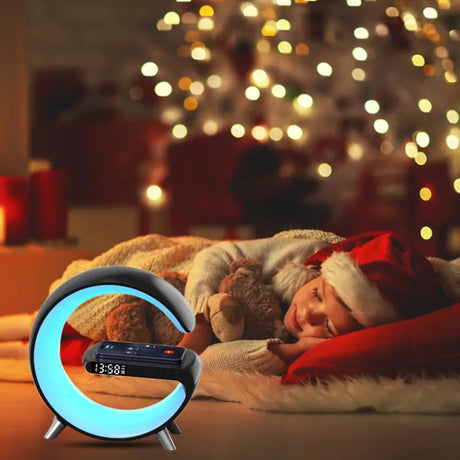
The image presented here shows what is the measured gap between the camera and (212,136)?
358cm

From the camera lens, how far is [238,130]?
3826 mm

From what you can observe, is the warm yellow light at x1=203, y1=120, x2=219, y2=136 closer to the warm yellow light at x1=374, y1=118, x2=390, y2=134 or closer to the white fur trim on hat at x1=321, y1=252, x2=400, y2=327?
the warm yellow light at x1=374, y1=118, x2=390, y2=134

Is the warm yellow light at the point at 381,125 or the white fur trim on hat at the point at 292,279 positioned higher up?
the warm yellow light at the point at 381,125

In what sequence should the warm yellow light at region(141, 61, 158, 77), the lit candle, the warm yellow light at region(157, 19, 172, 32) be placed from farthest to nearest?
the warm yellow light at region(157, 19, 172, 32) → the warm yellow light at region(141, 61, 158, 77) → the lit candle

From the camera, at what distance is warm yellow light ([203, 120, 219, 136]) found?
391cm

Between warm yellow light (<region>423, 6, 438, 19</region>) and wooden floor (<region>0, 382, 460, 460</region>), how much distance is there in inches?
111

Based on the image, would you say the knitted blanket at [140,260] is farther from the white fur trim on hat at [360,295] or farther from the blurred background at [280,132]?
the blurred background at [280,132]

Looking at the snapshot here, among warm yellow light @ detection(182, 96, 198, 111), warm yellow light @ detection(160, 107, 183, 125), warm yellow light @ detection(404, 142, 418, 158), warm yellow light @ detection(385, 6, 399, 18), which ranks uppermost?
warm yellow light @ detection(385, 6, 399, 18)

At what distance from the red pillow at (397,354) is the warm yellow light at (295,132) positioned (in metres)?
2.51

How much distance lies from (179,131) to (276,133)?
0.46 metres

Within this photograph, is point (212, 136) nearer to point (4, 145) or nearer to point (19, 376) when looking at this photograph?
point (4, 145)

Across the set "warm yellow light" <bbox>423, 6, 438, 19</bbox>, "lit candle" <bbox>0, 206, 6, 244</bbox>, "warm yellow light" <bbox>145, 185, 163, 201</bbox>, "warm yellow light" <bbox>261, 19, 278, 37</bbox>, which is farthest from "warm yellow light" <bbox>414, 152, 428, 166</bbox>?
"lit candle" <bbox>0, 206, 6, 244</bbox>

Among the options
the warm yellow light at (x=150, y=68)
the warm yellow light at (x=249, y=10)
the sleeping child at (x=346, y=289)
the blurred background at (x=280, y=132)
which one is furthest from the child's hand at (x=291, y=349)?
the warm yellow light at (x=150, y=68)

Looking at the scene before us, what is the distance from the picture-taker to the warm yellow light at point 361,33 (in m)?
3.75
